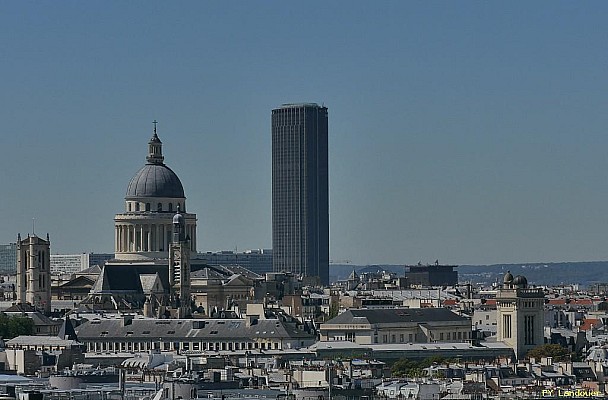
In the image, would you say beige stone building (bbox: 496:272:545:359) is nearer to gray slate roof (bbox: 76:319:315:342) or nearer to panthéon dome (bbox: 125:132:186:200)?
gray slate roof (bbox: 76:319:315:342)

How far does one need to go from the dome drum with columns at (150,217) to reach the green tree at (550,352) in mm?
48295

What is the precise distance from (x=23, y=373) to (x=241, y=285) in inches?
3090

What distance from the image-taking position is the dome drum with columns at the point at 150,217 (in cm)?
18738

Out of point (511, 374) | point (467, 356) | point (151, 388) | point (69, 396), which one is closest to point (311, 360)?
point (467, 356)

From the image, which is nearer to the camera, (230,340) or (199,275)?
(230,340)

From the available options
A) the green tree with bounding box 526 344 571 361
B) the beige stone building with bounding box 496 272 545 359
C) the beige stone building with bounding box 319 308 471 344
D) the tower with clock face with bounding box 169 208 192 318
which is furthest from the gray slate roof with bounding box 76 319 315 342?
the tower with clock face with bounding box 169 208 192 318

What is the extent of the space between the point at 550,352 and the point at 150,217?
5540cm

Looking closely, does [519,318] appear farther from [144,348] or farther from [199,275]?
[199,275]

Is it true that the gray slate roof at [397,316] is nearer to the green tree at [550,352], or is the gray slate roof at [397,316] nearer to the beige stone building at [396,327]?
the beige stone building at [396,327]

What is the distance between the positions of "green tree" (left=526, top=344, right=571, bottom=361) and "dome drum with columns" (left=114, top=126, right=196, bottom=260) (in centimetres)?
4829

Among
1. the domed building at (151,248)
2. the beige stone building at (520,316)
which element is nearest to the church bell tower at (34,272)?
the domed building at (151,248)

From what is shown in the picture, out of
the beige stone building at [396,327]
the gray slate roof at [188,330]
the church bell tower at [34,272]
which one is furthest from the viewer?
the church bell tower at [34,272]

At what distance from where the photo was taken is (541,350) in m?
139

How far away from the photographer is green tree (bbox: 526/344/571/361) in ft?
432
